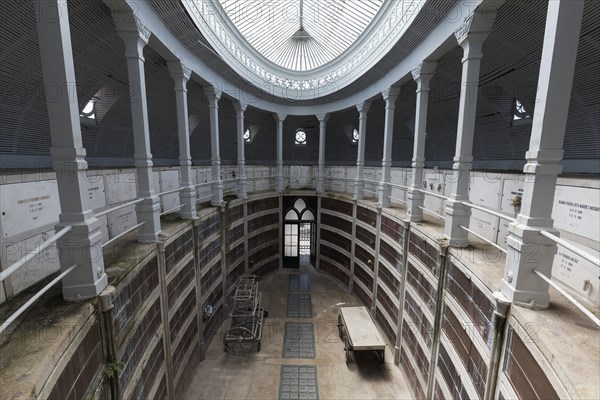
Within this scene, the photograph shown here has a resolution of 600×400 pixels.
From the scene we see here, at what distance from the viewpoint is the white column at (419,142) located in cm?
842

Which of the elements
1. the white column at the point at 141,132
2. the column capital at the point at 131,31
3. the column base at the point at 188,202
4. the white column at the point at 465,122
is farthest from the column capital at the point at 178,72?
the white column at the point at 465,122

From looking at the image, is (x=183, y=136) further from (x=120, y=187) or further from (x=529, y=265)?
(x=529, y=265)

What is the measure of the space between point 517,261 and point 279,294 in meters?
12.2

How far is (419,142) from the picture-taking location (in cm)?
855

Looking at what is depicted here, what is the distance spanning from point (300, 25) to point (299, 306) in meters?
15.5

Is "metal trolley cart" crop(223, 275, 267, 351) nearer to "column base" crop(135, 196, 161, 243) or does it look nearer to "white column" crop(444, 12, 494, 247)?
"column base" crop(135, 196, 161, 243)

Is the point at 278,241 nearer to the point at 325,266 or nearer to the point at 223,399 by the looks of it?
the point at 325,266

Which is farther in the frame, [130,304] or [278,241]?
[278,241]

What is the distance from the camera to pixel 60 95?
12.1 feet

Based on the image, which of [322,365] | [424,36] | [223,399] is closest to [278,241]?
[322,365]

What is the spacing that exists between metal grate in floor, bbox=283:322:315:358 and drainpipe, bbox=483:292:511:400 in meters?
6.96

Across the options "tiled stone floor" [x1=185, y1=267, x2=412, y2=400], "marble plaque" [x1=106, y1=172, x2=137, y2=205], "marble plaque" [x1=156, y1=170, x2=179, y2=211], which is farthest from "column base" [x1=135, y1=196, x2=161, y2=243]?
"tiled stone floor" [x1=185, y1=267, x2=412, y2=400]

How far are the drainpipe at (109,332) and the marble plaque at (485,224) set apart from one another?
24.5 ft

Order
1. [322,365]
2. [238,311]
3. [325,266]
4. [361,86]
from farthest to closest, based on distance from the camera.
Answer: [325,266] < [361,86] < [238,311] < [322,365]
